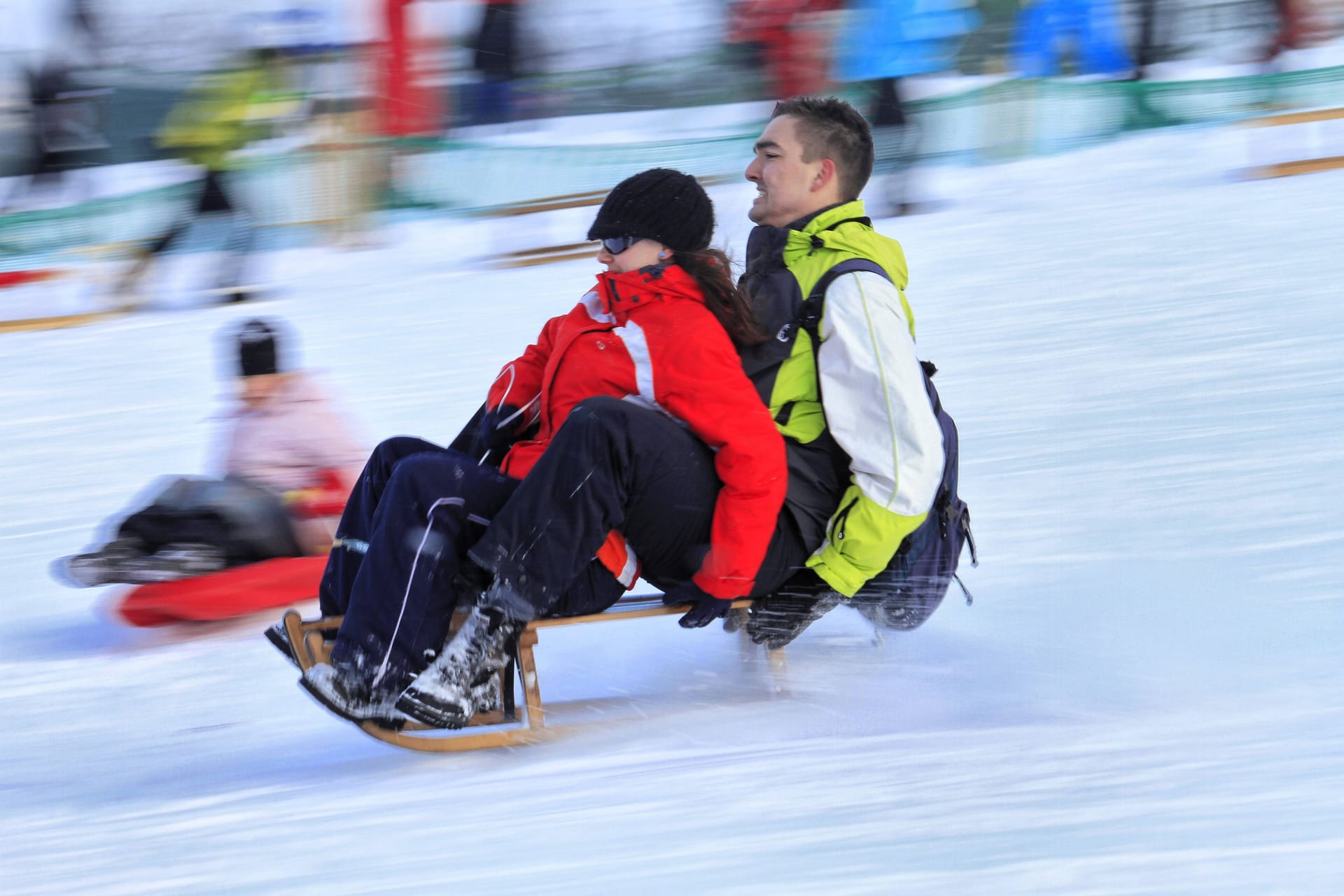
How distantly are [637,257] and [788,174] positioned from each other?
0.36 metres

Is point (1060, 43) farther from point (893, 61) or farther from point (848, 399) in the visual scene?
point (848, 399)

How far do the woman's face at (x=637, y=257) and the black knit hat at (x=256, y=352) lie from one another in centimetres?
112

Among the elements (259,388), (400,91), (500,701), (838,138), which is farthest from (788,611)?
(400,91)

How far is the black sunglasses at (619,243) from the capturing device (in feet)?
7.24

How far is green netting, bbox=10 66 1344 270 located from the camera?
19.5 feet

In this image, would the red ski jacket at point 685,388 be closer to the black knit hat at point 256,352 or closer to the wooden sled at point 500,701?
the wooden sled at point 500,701

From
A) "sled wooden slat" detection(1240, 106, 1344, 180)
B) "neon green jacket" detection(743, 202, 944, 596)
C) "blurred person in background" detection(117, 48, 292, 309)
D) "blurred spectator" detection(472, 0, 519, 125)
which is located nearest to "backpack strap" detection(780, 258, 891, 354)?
"neon green jacket" detection(743, 202, 944, 596)

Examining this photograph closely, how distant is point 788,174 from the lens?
239 cm

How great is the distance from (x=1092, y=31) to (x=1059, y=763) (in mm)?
5738

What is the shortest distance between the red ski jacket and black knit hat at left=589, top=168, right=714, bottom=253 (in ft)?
0.20

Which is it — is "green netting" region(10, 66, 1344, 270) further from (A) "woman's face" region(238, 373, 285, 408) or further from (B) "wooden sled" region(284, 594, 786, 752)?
(B) "wooden sled" region(284, 594, 786, 752)

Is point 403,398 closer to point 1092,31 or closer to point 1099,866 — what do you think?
point 1099,866

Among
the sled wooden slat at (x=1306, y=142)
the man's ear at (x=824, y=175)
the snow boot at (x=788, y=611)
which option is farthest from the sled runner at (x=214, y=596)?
the sled wooden slat at (x=1306, y=142)

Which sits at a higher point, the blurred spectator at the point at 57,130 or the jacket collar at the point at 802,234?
the blurred spectator at the point at 57,130
